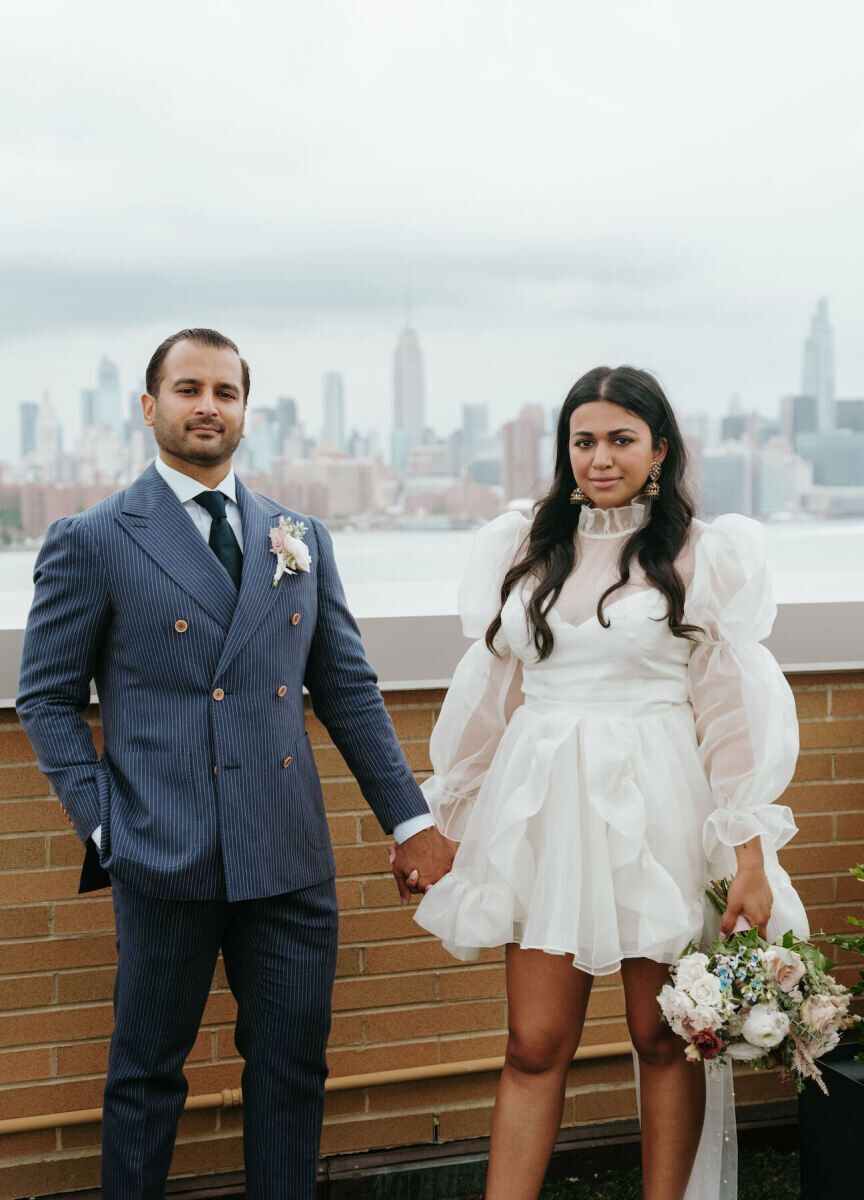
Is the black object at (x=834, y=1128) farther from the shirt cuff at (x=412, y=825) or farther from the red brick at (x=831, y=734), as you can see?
the shirt cuff at (x=412, y=825)

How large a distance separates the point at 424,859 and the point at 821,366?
1.93m

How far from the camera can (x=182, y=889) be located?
1820mm

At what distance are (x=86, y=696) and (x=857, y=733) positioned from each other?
1.87m

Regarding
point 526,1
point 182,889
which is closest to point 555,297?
point 526,1

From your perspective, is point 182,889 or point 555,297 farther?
point 555,297

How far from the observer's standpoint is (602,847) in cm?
184

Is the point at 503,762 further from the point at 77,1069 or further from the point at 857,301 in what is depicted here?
the point at 857,301

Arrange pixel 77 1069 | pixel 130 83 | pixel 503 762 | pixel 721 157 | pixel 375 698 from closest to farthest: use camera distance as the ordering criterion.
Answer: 1. pixel 503 762
2. pixel 375 698
3. pixel 77 1069
4. pixel 130 83
5. pixel 721 157

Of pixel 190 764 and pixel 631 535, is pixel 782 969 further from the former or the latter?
pixel 190 764

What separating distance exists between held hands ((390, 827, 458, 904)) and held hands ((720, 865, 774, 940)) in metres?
0.56

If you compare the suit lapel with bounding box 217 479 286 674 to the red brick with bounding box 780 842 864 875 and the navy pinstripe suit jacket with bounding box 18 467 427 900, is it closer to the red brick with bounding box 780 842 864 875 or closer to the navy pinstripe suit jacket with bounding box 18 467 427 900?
the navy pinstripe suit jacket with bounding box 18 467 427 900

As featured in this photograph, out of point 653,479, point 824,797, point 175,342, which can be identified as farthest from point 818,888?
point 175,342

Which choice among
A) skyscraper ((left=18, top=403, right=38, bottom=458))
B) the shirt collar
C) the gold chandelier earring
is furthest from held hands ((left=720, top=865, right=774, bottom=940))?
skyscraper ((left=18, top=403, right=38, bottom=458))

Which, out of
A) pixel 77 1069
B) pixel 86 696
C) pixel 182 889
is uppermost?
pixel 86 696
